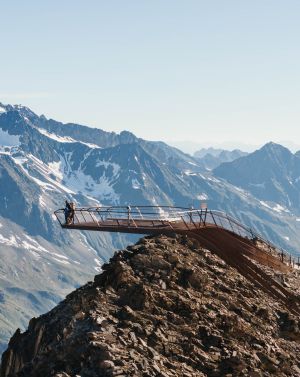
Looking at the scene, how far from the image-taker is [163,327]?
3866 centimetres

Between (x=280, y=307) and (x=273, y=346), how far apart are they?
9.88 m

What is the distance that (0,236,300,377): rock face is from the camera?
34.1m

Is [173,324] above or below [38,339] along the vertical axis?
above

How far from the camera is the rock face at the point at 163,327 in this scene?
34125 mm

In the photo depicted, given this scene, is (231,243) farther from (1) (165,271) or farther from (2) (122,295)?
(2) (122,295)

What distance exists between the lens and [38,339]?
43469 millimetres

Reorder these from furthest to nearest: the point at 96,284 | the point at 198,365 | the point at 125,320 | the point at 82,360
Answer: the point at 96,284, the point at 125,320, the point at 198,365, the point at 82,360

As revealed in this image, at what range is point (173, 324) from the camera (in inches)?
1561

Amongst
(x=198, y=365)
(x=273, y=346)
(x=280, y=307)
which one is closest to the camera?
(x=198, y=365)

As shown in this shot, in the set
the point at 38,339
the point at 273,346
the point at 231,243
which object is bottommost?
the point at 38,339

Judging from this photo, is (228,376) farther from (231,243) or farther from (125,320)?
(231,243)

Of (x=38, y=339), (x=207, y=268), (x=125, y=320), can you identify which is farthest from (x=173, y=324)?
(x=207, y=268)

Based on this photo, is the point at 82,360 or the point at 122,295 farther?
the point at 122,295

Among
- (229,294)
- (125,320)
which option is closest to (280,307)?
(229,294)
